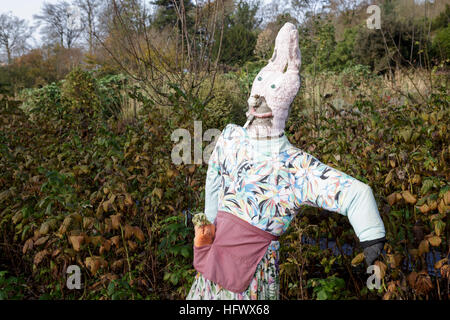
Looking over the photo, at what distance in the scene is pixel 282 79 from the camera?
1.46m

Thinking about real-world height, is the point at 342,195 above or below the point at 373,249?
above

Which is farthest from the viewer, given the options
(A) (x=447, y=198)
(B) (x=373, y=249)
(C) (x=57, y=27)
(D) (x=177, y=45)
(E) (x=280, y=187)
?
(C) (x=57, y=27)

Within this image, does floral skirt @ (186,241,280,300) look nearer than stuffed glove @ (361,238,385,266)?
No

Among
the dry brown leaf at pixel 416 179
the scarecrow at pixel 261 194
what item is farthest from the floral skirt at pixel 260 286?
the dry brown leaf at pixel 416 179

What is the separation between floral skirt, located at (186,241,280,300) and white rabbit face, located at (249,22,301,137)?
479mm

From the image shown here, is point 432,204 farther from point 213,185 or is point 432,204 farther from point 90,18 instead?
point 90,18

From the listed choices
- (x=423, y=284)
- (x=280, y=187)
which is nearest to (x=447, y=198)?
(x=423, y=284)

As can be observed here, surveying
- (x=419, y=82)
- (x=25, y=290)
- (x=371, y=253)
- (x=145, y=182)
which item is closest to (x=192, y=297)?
(x=371, y=253)

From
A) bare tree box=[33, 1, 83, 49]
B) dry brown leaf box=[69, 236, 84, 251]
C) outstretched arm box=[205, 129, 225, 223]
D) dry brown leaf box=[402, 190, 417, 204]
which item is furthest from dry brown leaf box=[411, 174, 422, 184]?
bare tree box=[33, 1, 83, 49]

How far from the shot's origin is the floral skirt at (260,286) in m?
1.43

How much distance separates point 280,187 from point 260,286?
0.37m

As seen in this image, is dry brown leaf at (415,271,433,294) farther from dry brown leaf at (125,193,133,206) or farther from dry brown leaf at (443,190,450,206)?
dry brown leaf at (125,193,133,206)

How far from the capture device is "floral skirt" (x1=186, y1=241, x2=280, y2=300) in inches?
56.4

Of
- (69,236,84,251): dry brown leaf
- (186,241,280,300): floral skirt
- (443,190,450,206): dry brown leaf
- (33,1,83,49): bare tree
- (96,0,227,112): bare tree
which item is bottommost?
(186,241,280,300): floral skirt
